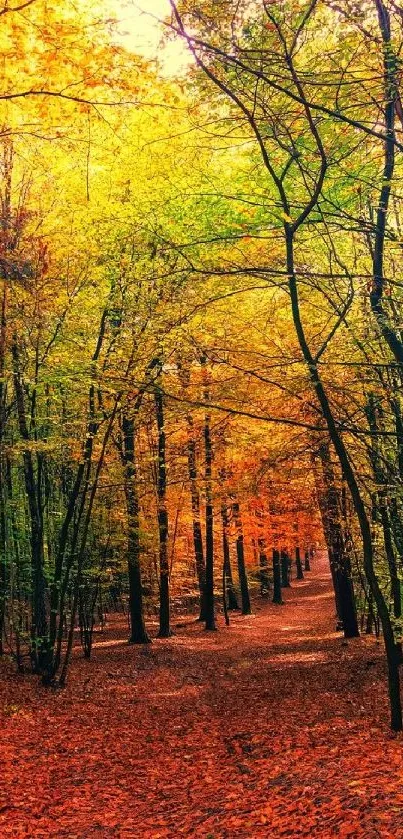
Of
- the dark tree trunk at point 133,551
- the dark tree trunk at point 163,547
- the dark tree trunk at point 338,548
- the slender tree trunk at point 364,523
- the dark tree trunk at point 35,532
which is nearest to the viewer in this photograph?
the slender tree trunk at point 364,523

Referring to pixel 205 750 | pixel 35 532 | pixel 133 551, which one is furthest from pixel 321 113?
pixel 133 551

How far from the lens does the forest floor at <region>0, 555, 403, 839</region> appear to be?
17.2ft

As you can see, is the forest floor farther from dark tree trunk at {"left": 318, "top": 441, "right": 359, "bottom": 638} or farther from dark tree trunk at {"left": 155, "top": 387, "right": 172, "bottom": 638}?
dark tree trunk at {"left": 155, "top": 387, "right": 172, "bottom": 638}

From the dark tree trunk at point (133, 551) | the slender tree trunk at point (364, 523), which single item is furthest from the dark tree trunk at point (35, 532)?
the slender tree trunk at point (364, 523)

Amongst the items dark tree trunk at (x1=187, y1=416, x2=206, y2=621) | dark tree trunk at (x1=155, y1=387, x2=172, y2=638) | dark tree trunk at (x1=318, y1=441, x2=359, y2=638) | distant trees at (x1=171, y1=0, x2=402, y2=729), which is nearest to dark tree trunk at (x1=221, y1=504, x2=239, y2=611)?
dark tree trunk at (x1=187, y1=416, x2=206, y2=621)

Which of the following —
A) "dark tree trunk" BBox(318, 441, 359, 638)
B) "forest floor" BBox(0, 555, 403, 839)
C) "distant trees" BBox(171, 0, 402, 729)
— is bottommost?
"forest floor" BBox(0, 555, 403, 839)

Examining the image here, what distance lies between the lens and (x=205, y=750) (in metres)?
7.71

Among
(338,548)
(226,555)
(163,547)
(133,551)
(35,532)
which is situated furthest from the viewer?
(226,555)

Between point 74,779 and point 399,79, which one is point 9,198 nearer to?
point 399,79

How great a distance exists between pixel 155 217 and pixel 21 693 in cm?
907

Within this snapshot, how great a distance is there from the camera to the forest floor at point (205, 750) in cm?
523

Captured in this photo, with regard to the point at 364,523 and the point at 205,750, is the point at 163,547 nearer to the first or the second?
the point at 205,750

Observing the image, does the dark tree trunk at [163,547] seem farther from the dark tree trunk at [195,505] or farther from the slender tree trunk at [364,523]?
the slender tree trunk at [364,523]

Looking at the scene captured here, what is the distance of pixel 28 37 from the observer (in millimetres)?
5367
